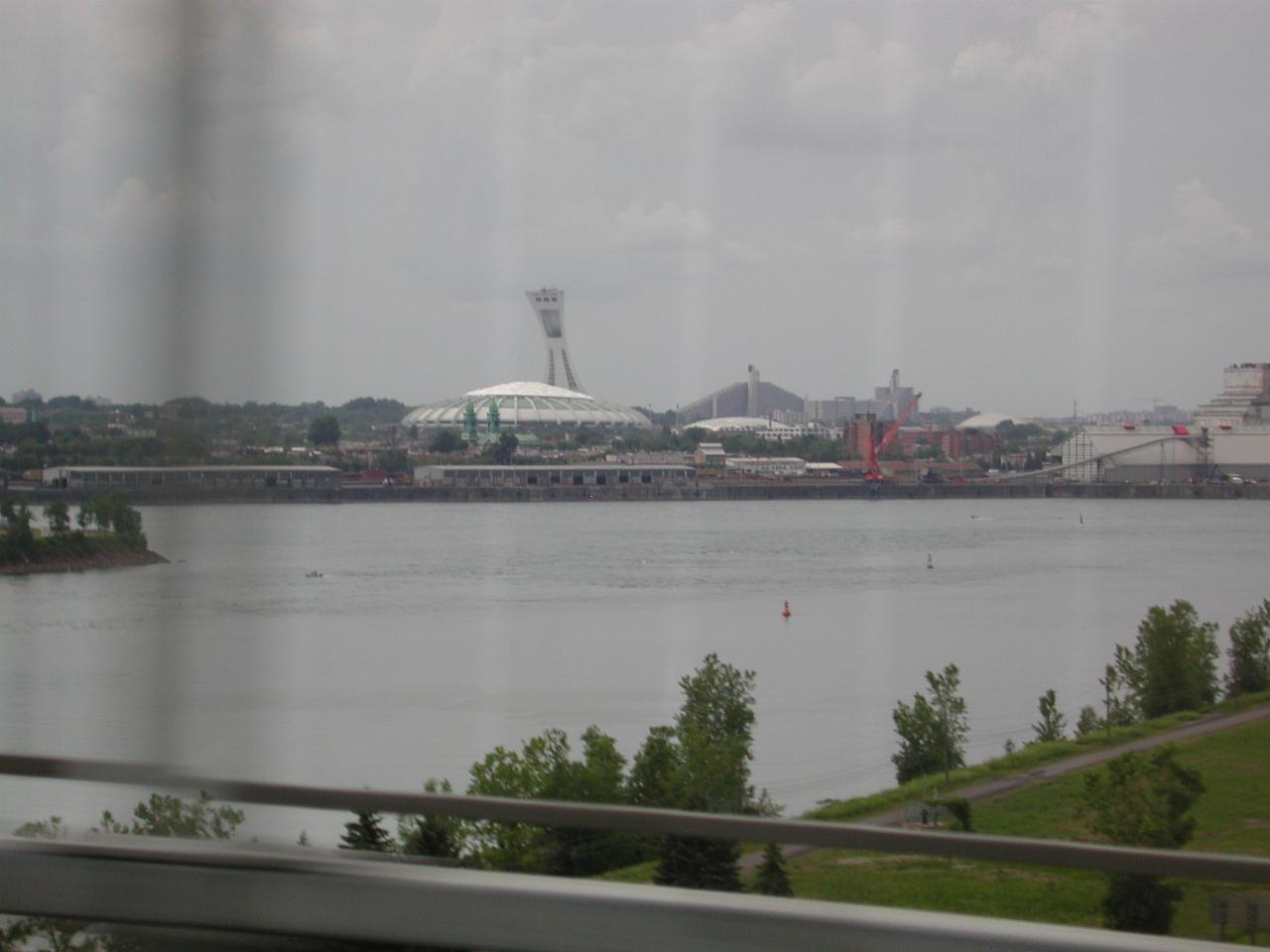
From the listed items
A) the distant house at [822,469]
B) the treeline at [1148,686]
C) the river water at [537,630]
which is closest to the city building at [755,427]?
the distant house at [822,469]

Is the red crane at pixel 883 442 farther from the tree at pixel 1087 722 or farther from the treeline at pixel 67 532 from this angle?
the treeline at pixel 67 532

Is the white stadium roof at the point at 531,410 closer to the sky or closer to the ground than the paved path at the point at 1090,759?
closer to the sky

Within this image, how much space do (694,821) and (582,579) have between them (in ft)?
11.0

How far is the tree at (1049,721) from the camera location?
7.29 feet

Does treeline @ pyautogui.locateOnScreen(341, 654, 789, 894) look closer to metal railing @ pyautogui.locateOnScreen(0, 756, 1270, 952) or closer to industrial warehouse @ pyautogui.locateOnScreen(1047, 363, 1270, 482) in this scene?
metal railing @ pyautogui.locateOnScreen(0, 756, 1270, 952)

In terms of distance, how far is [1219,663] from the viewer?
5.73ft

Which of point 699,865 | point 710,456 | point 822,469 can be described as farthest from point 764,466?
point 699,865

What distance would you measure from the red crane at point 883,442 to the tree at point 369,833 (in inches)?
57.4

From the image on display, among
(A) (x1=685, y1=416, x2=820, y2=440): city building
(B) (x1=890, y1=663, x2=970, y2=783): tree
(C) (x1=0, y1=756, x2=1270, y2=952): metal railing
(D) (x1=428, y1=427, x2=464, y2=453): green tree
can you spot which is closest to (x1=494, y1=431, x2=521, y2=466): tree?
(D) (x1=428, y1=427, x2=464, y2=453): green tree

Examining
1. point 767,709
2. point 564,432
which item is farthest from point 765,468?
point 767,709

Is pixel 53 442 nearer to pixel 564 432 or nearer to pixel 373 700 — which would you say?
pixel 373 700

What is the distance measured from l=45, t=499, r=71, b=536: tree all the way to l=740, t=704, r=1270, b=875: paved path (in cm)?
103

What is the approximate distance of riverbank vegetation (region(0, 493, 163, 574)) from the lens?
1.48m

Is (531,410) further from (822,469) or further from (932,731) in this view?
(932,731)
